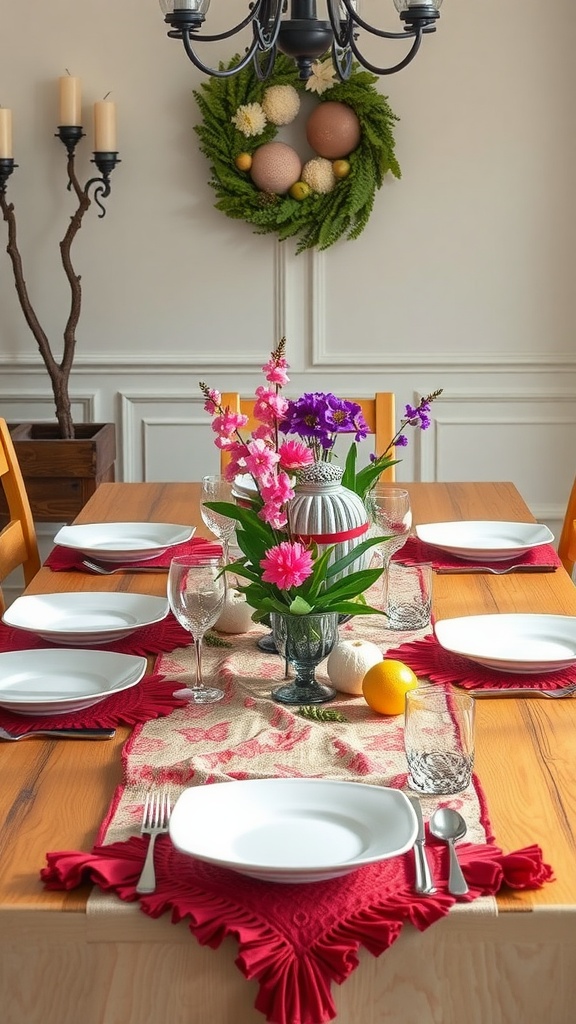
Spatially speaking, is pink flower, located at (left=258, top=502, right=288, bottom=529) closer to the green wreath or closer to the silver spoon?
the silver spoon

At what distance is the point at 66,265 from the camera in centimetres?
375

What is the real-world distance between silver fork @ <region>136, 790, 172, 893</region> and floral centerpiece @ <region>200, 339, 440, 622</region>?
0.30 meters

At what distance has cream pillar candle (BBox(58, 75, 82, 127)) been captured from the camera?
12.1 feet

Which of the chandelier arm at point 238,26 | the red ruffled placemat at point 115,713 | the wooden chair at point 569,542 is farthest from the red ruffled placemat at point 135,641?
the wooden chair at point 569,542

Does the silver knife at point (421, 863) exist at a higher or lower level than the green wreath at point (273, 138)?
lower

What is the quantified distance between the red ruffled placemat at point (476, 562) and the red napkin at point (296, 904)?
1.02 meters

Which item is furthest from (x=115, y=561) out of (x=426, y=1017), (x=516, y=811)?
(x=426, y=1017)

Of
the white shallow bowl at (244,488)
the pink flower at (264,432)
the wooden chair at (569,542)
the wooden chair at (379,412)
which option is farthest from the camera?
the wooden chair at (379,412)

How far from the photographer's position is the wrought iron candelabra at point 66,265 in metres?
3.71

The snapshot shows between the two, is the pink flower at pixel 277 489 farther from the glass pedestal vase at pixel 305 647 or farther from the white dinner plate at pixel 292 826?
the white dinner plate at pixel 292 826

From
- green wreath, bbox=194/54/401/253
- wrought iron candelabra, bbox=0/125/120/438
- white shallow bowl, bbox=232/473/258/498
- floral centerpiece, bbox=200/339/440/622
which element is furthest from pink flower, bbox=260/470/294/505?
green wreath, bbox=194/54/401/253

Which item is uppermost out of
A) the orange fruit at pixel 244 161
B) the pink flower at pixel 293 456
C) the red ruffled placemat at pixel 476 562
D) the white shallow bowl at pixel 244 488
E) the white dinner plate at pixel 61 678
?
the orange fruit at pixel 244 161

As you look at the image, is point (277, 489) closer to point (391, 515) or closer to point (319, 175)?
point (391, 515)

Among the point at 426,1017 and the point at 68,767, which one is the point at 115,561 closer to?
the point at 68,767
